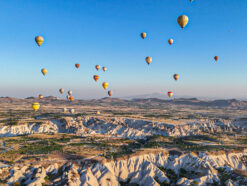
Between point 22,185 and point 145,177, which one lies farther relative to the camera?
point 145,177

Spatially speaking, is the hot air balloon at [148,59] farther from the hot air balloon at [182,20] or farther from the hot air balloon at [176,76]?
the hot air balloon at [182,20]

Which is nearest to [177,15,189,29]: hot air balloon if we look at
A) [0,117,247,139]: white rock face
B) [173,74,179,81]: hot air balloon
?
[173,74,179,81]: hot air balloon

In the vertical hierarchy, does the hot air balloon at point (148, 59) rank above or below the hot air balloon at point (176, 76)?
above

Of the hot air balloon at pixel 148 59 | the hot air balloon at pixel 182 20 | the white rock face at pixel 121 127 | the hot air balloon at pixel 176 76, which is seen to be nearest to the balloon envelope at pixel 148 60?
the hot air balloon at pixel 148 59

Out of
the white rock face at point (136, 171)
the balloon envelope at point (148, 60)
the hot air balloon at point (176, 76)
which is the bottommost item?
the white rock face at point (136, 171)

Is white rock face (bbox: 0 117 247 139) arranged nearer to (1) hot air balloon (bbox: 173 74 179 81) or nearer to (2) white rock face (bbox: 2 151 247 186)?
(1) hot air balloon (bbox: 173 74 179 81)

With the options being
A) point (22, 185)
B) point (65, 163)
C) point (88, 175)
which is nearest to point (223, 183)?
point (88, 175)

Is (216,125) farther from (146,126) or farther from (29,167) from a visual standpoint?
(29,167)
